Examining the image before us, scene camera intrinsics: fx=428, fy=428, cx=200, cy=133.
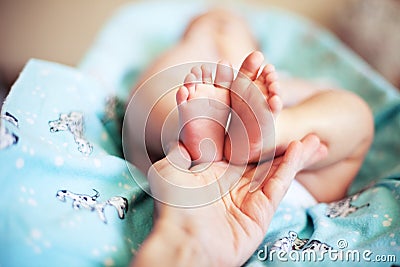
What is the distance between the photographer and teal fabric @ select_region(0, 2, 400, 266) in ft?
1.70

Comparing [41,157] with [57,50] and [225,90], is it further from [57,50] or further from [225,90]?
[57,50]

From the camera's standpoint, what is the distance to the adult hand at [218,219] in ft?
1.61

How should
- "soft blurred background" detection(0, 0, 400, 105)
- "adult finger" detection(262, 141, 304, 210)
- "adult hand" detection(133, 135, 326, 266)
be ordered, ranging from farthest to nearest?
"soft blurred background" detection(0, 0, 400, 105) → "adult finger" detection(262, 141, 304, 210) → "adult hand" detection(133, 135, 326, 266)

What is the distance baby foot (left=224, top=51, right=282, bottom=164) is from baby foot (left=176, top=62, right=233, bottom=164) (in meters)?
0.01

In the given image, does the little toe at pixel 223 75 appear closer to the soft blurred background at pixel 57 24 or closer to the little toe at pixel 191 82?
the little toe at pixel 191 82

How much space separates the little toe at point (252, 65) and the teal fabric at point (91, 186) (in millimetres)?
221

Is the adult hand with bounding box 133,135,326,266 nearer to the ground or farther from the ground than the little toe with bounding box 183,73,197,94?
nearer to the ground

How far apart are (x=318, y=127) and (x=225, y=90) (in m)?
0.19

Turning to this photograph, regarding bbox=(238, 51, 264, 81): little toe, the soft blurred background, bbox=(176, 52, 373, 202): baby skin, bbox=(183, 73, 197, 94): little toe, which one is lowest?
the soft blurred background

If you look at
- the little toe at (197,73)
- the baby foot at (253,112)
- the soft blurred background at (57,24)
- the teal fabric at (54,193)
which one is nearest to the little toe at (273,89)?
the baby foot at (253,112)

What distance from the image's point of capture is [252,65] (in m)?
0.63

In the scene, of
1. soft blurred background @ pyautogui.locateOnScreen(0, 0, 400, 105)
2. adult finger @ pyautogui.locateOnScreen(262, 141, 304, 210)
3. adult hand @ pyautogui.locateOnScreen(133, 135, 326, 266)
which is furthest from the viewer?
soft blurred background @ pyautogui.locateOnScreen(0, 0, 400, 105)

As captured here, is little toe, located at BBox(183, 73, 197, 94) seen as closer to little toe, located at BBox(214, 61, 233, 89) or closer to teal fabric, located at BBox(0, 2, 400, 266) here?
little toe, located at BBox(214, 61, 233, 89)

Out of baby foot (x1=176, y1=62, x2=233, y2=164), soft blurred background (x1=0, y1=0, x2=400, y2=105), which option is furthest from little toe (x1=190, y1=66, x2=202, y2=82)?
soft blurred background (x1=0, y1=0, x2=400, y2=105)
